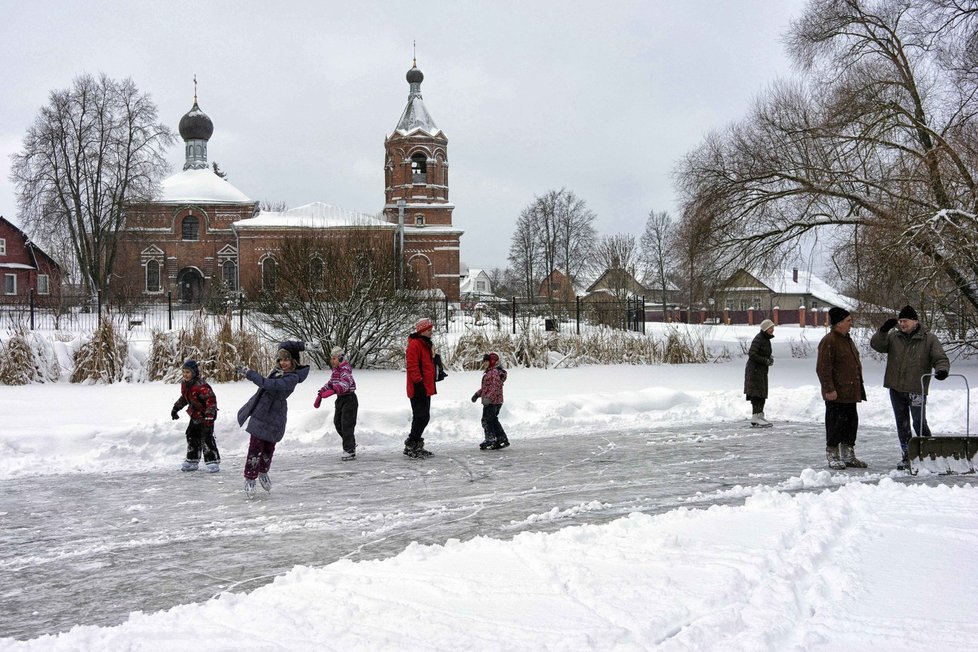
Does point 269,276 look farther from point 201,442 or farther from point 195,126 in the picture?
point 195,126

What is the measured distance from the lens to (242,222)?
54.4m

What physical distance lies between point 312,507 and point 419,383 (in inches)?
117

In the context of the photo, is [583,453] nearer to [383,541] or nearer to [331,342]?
[383,541]

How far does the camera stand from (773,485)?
26.2 feet

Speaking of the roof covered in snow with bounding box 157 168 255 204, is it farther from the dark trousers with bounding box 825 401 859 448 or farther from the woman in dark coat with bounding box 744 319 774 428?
the dark trousers with bounding box 825 401 859 448

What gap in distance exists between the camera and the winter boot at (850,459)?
8898 millimetres

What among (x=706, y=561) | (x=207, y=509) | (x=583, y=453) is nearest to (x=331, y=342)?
(x=583, y=453)

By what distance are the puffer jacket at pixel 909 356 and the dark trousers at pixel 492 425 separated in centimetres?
458

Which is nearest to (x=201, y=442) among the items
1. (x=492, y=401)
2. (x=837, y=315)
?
(x=492, y=401)

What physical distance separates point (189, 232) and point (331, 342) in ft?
155

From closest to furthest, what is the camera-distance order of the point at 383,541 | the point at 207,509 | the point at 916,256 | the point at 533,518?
the point at 383,541 → the point at 533,518 → the point at 207,509 → the point at 916,256

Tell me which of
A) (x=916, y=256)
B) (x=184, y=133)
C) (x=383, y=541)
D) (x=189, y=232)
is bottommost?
(x=383, y=541)

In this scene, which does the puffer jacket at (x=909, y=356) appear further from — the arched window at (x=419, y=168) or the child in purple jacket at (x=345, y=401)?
the arched window at (x=419, y=168)

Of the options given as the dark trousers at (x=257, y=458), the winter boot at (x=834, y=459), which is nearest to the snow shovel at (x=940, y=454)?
the winter boot at (x=834, y=459)
